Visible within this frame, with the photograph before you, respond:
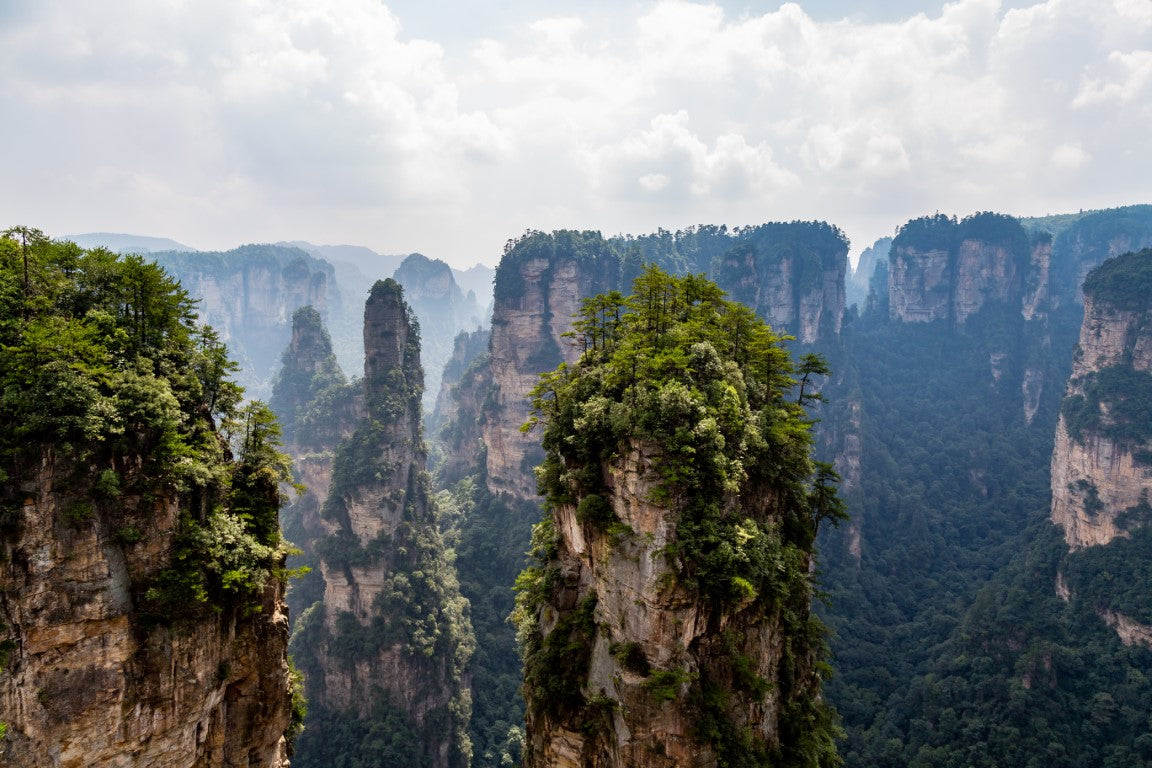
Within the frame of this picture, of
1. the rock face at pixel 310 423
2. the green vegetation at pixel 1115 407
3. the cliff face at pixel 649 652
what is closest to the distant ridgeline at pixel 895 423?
the green vegetation at pixel 1115 407

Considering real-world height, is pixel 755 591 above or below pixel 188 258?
below

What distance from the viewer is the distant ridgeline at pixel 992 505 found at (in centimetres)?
4281

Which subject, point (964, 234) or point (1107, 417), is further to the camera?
point (964, 234)

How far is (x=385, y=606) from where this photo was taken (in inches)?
2191

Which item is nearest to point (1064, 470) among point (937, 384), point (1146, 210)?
point (937, 384)

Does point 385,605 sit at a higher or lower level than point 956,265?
lower

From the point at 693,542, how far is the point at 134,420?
1603 cm

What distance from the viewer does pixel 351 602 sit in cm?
5784

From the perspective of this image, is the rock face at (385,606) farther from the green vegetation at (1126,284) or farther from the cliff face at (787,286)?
the green vegetation at (1126,284)

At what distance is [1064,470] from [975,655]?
25823mm

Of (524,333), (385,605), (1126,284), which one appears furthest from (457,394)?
(1126,284)

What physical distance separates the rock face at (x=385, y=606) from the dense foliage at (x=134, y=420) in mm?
39975

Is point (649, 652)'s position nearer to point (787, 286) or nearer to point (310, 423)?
point (310, 423)

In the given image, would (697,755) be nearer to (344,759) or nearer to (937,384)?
(344,759)
